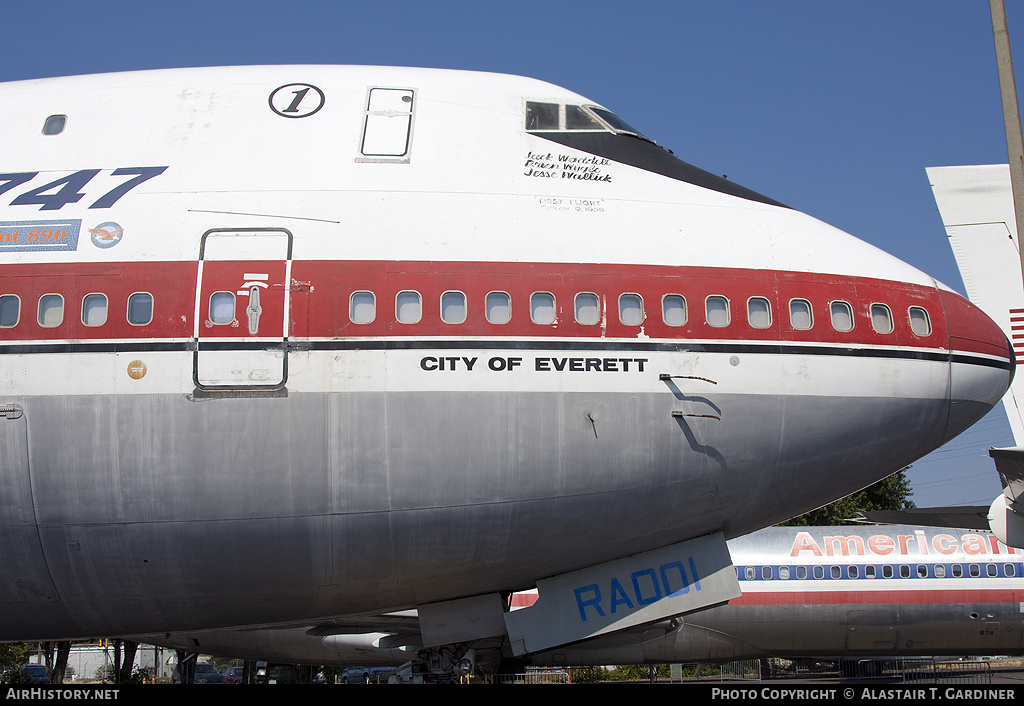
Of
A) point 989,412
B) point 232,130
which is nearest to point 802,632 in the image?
point 989,412

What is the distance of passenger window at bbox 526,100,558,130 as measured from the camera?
8.98 metres

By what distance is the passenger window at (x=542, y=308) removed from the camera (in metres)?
7.71

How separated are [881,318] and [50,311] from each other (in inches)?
301

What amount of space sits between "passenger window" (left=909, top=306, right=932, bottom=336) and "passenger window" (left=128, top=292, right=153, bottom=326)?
707 centimetres

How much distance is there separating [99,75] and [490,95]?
4.29 m

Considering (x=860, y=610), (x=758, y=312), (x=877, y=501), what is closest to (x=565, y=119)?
(x=758, y=312)

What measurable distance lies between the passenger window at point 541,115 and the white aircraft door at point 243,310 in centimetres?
286

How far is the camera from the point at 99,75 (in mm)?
9383

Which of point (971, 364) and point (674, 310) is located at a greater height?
point (674, 310)

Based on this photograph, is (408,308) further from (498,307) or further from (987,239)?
(987,239)

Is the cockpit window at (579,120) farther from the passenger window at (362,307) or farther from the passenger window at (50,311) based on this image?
the passenger window at (50,311)

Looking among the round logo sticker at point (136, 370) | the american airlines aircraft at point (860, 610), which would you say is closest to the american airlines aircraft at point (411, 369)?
the round logo sticker at point (136, 370)

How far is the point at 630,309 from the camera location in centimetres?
784

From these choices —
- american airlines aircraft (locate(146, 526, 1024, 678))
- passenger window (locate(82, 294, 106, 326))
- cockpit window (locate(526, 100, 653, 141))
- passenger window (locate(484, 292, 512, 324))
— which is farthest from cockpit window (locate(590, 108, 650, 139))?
american airlines aircraft (locate(146, 526, 1024, 678))
